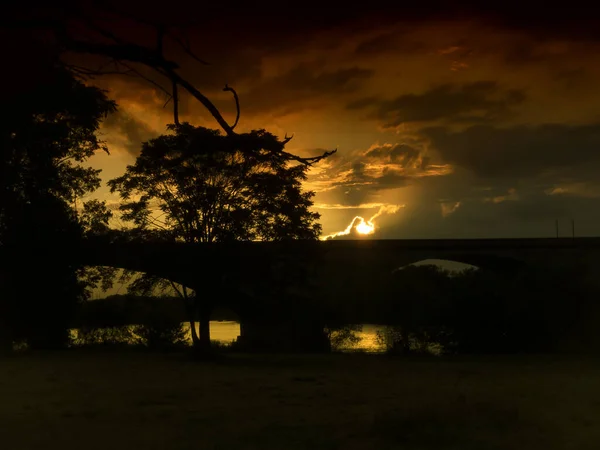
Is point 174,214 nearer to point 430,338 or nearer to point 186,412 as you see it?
point 186,412

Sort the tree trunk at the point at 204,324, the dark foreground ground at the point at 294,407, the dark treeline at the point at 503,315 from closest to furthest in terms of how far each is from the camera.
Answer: the dark foreground ground at the point at 294,407 → the tree trunk at the point at 204,324 → the dark treeline at the point at 503,315

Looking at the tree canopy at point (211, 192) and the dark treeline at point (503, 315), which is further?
the dark treeline at point (503, 315)

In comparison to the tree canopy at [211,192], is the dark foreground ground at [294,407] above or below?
below

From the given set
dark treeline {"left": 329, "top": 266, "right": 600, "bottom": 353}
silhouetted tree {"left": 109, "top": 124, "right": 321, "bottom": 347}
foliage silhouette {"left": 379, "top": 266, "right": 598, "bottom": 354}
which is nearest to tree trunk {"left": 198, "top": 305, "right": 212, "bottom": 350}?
silhouetted tree {"left": 109, "top": 124, "right": 321, "bottom": 347}

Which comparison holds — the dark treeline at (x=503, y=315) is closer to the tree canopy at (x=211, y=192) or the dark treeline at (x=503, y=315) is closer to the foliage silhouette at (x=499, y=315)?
the foliage silhouette at (x=499, y=315)

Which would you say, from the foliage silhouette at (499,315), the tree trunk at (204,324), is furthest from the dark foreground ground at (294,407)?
the foliage silhouette at (499,315)

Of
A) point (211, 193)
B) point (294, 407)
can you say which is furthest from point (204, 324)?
point (294, 407)

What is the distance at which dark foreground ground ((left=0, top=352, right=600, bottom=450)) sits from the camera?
9641 millimetres

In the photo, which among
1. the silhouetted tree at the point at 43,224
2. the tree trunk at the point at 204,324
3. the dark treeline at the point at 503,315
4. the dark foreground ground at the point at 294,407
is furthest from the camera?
the dark treeline at the point at 503,315

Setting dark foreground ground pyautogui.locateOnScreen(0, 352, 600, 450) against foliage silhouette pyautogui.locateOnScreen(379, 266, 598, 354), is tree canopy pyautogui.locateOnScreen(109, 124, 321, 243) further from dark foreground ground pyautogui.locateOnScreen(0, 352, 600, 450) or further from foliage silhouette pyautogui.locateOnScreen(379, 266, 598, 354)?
foliage silhouette pyautogui.locateOnScreen(379, 266, 598, 354)

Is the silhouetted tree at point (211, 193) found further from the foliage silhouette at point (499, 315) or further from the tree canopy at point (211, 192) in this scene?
the foliage silhouette at point (499, 315)

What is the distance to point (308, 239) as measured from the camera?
1056 inches

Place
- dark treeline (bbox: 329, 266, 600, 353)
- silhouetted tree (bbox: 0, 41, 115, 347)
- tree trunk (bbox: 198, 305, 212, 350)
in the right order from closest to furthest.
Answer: silhouetted tree (bbox: 0, 41, 115, 347) → tree trunk (bbox: 198, 305, 212, 350) → dark treeline (bbox: 329, 266, 600, 353)

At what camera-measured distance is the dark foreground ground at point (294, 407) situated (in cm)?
964
